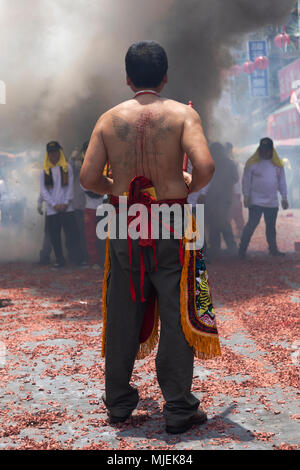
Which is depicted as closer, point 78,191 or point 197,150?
point 197,150

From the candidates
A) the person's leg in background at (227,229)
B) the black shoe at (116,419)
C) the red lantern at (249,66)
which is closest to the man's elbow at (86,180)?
the black shoe at (116,419)

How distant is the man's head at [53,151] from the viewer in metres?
9.37

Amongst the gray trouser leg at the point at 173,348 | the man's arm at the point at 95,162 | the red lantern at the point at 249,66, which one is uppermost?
the red lantern at the point at 249,66

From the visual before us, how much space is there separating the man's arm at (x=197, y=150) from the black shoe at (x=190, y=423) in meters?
1.19

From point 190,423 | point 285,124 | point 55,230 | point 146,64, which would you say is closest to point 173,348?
point 190,423

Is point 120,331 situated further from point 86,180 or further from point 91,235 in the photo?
point 91,235

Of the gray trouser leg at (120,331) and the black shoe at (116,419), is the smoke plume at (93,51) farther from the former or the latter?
the black shoe at (116,419)

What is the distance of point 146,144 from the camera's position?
317cm

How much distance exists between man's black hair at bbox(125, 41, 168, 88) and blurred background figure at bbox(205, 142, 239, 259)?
7913mm

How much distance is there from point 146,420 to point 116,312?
61 centimetres

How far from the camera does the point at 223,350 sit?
4.67 m

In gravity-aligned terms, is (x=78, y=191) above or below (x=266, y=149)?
below

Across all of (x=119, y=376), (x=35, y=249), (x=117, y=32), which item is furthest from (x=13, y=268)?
(x=119, y=376)

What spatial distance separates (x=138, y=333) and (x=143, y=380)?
2.66 ft
